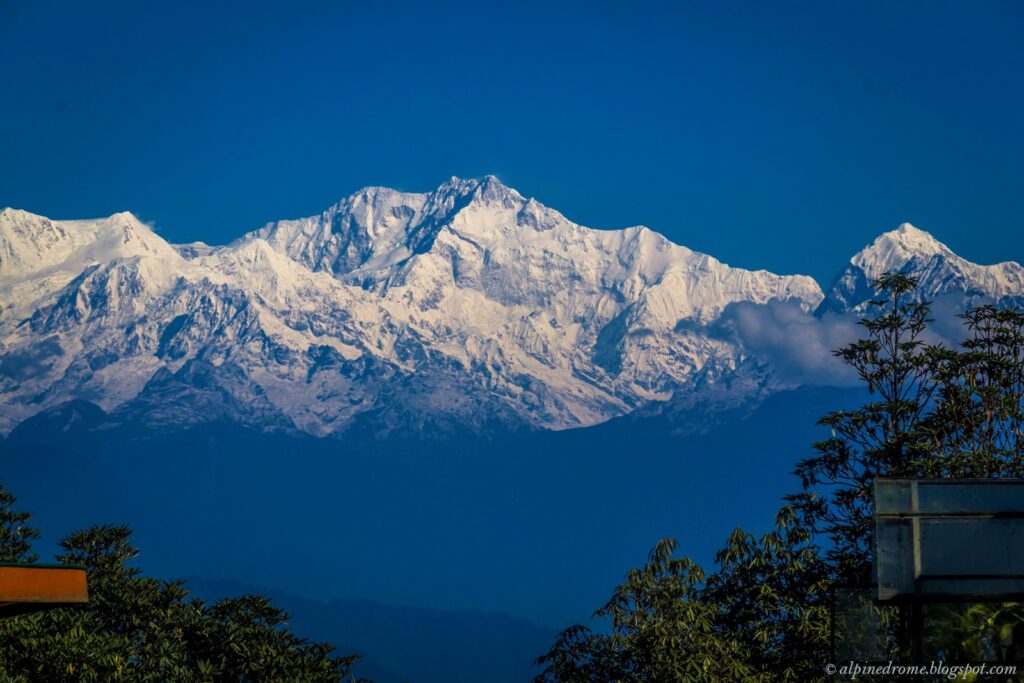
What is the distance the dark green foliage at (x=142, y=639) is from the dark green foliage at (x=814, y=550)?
27.0 feet

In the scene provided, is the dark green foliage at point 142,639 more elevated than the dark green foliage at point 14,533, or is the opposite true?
the dark green foliage at point 14,533

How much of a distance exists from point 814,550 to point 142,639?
2218cm

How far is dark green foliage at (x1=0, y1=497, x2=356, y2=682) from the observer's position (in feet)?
118

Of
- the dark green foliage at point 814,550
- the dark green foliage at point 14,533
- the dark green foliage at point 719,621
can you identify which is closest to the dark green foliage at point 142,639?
the dark green foliage at point 14,533

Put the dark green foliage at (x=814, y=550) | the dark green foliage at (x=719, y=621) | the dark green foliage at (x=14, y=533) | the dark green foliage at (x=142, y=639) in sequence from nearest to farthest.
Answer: the dark green foliage at (x=142, y=639)
the dark green foliage at (x=719, y=621)
the dark green foliage at (x=814, y=550)
the dark green foliage at (x=14, y=533)

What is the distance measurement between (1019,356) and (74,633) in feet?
112

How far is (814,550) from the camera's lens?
152 ft

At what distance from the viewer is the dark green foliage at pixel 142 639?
36094 millimetres

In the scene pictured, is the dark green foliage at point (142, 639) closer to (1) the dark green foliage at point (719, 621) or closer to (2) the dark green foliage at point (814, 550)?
(1) the dark green foliage at point (719, 621)

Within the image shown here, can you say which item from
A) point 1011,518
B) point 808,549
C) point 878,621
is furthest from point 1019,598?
point 808,549

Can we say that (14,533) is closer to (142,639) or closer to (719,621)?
(142,639)

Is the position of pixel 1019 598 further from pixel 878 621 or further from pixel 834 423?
pixel 834 423

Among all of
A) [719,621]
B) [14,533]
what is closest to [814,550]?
[719,621]

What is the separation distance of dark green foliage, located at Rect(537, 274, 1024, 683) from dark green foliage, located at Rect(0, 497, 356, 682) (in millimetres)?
8237
